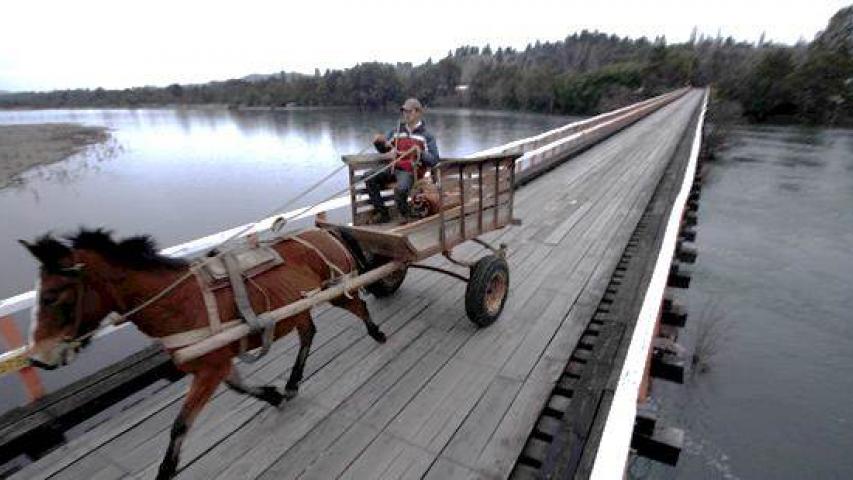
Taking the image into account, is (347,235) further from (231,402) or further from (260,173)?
(260,173)

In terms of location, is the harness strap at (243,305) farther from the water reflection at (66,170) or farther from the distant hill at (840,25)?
the distant hill at (840,25)

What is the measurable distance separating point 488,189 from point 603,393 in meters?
2.12

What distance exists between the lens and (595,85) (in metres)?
75.4

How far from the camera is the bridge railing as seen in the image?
311 centimetres

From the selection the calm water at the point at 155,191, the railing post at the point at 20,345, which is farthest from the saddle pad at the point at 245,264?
the calm water at the point at 155,191

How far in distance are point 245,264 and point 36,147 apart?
153 feet

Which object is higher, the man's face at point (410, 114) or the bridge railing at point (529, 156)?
the man's face at point (410, 114)

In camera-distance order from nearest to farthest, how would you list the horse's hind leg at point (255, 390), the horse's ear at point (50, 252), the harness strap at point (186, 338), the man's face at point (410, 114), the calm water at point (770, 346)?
the horse's ear at point (50, 252) < the harness strap at point (186, 338) < the horse's hind leg at point (255, 390) < the man's face at point (410, 114) < the calm water at point (770, 346)

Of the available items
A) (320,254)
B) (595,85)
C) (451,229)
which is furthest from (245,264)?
(595,85)

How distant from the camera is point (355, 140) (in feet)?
120

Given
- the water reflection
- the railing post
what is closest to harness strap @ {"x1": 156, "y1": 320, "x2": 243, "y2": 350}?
the railing post

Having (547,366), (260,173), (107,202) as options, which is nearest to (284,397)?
(547,366)

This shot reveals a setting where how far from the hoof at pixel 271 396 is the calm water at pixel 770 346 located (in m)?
6.57

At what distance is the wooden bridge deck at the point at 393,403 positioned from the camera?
293 cm
